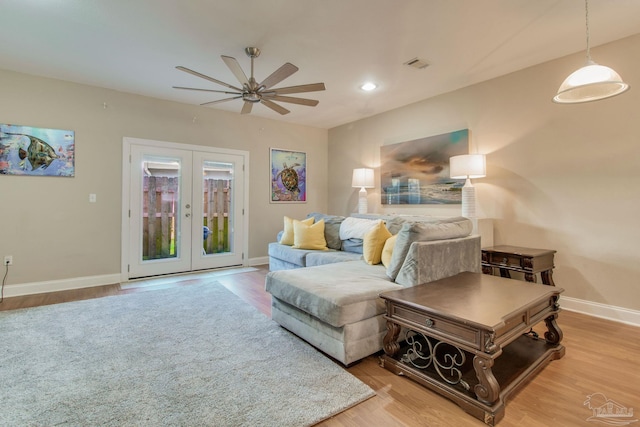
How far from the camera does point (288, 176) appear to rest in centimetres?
582

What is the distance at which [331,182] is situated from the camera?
6.27 m

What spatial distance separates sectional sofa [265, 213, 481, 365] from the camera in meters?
2.06

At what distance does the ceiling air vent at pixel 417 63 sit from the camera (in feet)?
10.6

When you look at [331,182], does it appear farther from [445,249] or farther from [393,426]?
[393,426]

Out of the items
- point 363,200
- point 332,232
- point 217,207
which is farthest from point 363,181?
point 217,207

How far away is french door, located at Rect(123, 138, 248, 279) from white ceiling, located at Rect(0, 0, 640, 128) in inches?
45.4

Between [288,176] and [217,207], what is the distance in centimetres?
147

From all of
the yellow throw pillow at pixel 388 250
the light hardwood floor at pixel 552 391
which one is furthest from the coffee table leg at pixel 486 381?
the yellow throw pillow at pixel 388 250

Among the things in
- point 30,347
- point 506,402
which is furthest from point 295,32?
point 30,347

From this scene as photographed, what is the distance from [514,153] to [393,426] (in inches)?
131

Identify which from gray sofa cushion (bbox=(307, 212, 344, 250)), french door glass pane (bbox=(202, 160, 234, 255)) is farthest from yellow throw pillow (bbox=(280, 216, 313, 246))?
french door glass pane (bbox=(202, 160, 234, 255))

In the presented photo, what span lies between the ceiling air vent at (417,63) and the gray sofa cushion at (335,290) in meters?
2.26

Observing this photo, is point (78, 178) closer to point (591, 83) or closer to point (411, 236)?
point (411, 236)

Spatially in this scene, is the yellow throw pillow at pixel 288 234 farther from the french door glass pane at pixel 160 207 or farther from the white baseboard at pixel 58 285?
the white baseboard at pixel 58 285
